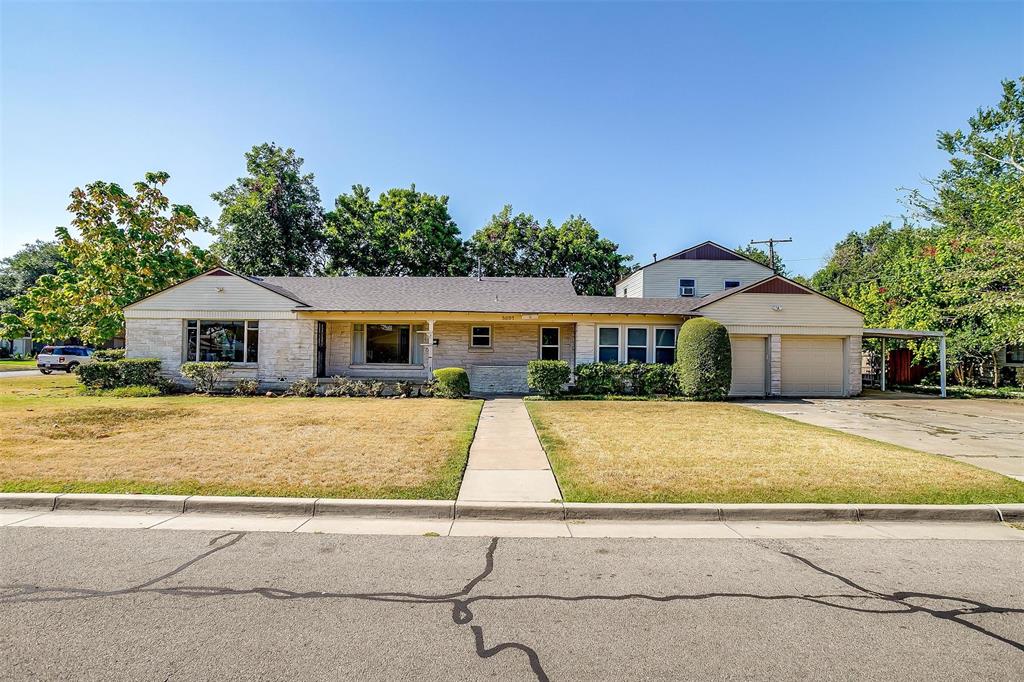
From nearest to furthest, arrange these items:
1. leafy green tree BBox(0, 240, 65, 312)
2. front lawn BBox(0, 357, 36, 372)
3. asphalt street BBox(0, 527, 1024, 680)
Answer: asphalt street BBox(0, 527, 1024, 680) < front lawn BBox(0, 357, 36, 372) < leafy green tree BBox(0, 240, 65, 312)

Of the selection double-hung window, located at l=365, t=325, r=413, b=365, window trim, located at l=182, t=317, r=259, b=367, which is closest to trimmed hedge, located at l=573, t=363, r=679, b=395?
double-hung window, located at l=365, t=325, r=413, b=365

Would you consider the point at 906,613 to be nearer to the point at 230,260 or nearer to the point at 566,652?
the point at 566,652

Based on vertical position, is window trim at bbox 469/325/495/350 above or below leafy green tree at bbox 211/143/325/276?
below

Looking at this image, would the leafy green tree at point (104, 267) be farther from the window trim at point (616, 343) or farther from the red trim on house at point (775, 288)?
the red trim on house at point (775, 288)

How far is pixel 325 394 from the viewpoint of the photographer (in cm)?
1759

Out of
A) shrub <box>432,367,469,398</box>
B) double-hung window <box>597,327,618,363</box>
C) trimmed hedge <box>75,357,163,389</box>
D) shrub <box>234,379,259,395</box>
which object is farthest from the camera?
double-hung window <box>597,327,618,363</box>

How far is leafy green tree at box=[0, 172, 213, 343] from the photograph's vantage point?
70.7 feet

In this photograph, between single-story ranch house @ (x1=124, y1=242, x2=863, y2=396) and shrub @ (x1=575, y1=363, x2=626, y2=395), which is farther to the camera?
single-story ranch house @ (x1=124, y1=242, x2=863, y2=396)

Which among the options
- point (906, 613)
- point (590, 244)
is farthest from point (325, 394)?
point (590, 244)

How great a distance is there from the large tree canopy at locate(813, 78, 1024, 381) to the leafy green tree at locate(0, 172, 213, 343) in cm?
3391

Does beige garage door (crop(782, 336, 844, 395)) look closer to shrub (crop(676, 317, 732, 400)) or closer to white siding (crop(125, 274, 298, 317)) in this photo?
shrub (crop(676, 317, 732, 400))

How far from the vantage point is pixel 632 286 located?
2938 cm

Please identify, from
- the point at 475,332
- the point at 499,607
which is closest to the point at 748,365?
the point at 475,332

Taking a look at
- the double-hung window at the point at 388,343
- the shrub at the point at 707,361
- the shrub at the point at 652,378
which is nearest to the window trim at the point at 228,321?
the double-hung window at the point at 388,343
